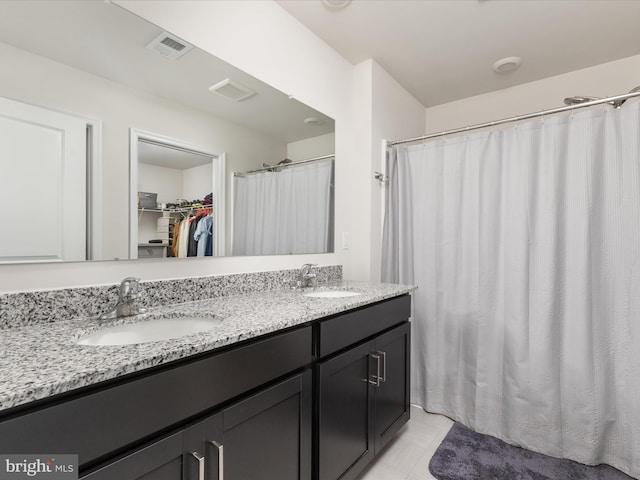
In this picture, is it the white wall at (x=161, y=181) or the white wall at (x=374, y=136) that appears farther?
the white wall at (x=374, y=136)

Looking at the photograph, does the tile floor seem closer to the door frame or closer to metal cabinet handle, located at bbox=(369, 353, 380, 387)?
metal cabinet handle, located at bbox=(369, 353, 380, 387)

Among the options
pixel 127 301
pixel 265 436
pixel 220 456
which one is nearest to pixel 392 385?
pixel 265 436

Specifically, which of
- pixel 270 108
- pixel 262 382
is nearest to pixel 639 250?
pixel 262 382

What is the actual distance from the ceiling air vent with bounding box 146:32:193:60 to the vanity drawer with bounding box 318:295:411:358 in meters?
1.23

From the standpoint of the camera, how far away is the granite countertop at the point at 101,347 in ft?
1.90

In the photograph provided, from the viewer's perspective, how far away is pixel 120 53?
3.81 feet

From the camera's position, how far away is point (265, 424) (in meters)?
0.98

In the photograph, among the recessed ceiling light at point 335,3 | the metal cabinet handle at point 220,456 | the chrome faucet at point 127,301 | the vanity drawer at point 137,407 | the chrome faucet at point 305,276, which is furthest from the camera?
the chrome faucet at point 305,276

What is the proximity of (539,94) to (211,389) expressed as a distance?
298 centimetres

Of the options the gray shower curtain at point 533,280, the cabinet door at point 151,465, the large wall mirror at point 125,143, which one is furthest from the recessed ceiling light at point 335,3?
the cabinet door at point 151,465

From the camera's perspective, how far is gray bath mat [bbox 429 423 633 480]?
156 centimetres

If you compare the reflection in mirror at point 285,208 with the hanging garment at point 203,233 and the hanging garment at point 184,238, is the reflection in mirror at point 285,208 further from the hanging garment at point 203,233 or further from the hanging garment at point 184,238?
the hanging garment at point 184,238

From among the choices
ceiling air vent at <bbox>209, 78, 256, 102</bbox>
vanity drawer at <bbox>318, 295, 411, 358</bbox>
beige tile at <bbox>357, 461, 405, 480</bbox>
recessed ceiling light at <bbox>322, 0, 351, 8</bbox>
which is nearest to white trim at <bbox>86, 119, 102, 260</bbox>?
ceiling air vent at <bbox>209, 78, 256, 102</bbox>

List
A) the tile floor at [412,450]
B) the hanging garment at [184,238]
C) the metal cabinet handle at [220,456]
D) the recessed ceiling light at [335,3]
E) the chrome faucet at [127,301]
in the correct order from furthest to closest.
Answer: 1. the recessed ceiling light at [335,3]
2. the tile floor at [412,450]
3. the hanging garment at [184,238]
4. the chrome faucet at [127,301]
5. the metal cabinet handle at [220,456]
